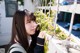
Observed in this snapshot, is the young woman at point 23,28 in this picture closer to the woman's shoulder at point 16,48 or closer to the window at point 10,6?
the woman's shoulder at point 16,48

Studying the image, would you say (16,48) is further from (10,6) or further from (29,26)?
(10,6)

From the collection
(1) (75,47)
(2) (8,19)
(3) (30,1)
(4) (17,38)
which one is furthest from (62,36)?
(3) (30,1)

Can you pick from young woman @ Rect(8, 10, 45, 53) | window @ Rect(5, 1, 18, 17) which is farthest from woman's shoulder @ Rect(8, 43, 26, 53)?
window @ Rect(5, 1, 18, 17)

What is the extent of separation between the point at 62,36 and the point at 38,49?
17cm

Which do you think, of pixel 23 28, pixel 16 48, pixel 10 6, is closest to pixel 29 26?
pixel 23 28

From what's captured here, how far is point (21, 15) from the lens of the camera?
89 cm

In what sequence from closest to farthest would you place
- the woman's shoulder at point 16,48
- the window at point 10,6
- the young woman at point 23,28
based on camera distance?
the woman's shoulder at point 16,48 < the young woman at point 23,28 < the window at point 10,6

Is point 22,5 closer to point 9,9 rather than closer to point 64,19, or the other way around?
point 9,9

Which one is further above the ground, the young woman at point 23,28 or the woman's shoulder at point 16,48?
the young woman at point 23,28

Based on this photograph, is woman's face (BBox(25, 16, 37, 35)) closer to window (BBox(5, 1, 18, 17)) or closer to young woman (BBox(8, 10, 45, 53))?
young woman (BBox(8, 10, 45, 53))

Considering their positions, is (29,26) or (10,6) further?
(10,6)

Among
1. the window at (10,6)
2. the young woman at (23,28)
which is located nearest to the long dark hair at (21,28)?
the young woman at (23,28)

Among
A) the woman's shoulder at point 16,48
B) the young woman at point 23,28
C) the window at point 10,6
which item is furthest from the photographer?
the window at point 10,6

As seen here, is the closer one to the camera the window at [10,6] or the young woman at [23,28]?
the young woman at [23,28]
